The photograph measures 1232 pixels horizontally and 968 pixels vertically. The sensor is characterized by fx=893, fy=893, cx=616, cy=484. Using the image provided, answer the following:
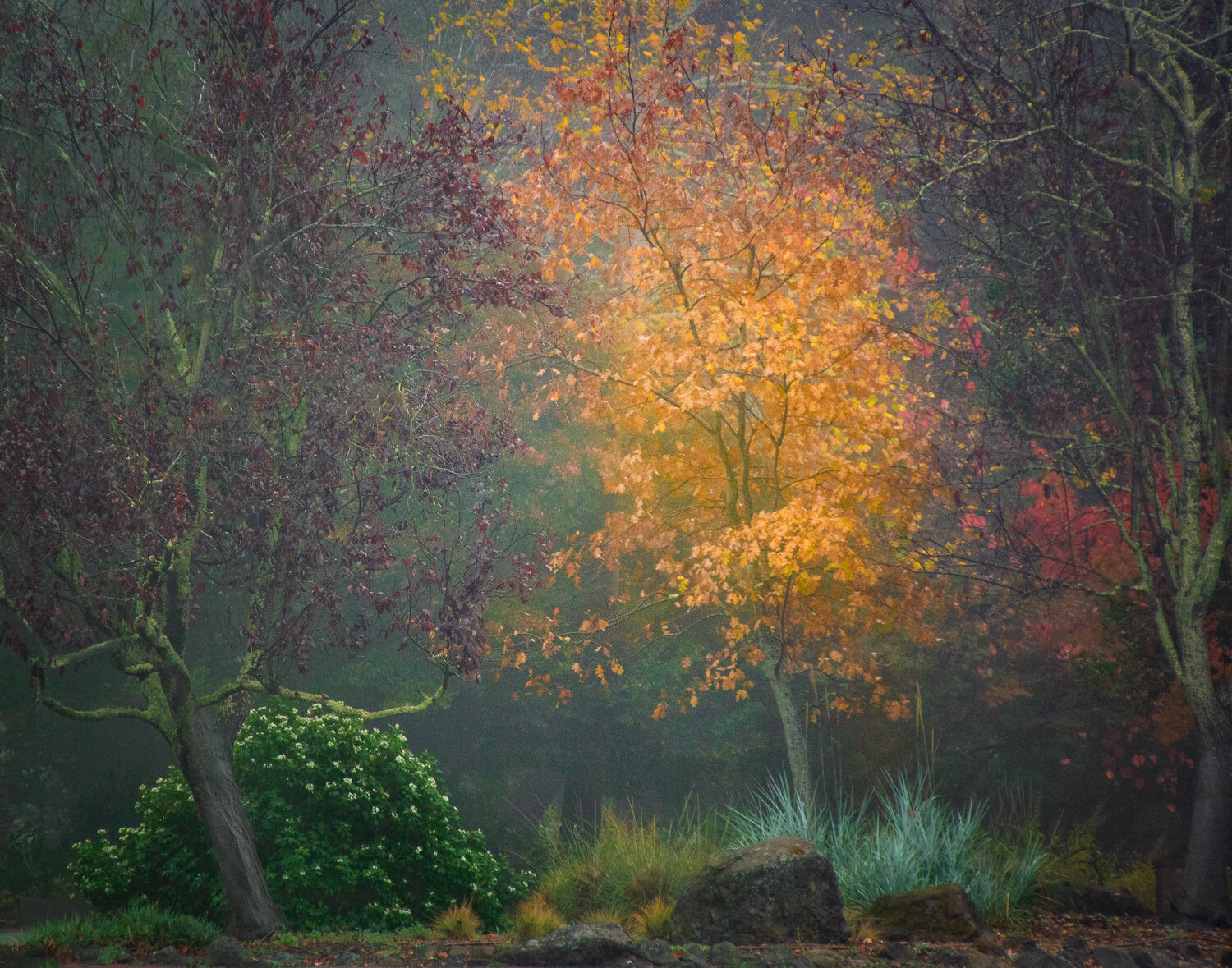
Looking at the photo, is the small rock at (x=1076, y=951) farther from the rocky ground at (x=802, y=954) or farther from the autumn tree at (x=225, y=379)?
the autumn tree at (x=225, y=379)

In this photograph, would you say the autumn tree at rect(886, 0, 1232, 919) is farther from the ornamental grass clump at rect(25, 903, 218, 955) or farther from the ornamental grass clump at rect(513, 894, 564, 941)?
the ornamental grass clump at rect(25, 903, 218, 955)

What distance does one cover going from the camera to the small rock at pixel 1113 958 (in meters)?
5.56

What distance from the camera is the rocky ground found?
538cm

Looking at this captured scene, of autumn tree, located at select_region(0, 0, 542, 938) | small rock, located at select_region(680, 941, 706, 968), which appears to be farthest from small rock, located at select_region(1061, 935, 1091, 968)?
autumn tree, located at select_region(0, 0, 542, 938)

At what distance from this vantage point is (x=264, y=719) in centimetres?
854

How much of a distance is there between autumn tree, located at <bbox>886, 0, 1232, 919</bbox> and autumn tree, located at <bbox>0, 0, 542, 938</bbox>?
4653mm

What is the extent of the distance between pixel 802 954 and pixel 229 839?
4.58 metres

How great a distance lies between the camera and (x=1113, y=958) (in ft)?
18.5

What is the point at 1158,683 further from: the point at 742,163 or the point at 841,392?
the point at 742,163

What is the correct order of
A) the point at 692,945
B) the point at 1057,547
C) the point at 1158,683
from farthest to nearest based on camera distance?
the point at 1057,547 → the point at 1158,683 → the point at 692,945

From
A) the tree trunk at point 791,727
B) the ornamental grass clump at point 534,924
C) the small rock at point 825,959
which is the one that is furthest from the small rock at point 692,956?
the tree trunk at point 791,727

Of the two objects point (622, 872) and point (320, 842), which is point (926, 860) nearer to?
point (622, 872)

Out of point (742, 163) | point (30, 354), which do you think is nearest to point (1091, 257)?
point (742, 163)

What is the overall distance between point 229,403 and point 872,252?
9220 millimetres
